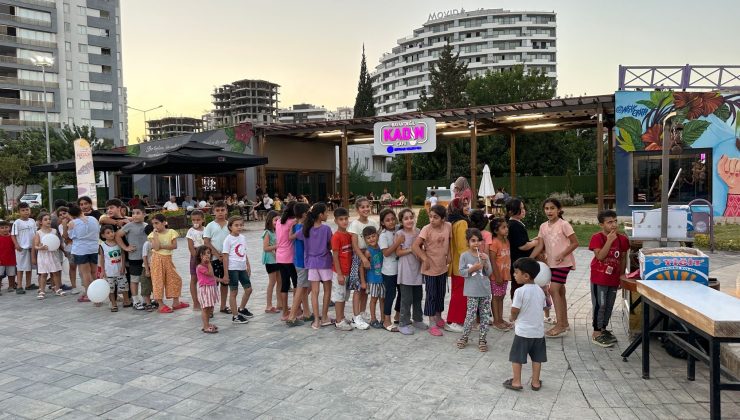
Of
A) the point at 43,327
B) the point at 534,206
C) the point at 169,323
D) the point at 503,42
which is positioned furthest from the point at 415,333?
the point at 503,42

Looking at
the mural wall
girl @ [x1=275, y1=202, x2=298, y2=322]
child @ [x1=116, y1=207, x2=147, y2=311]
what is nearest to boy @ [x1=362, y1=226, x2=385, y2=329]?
girl @ [x1=275, y1=202, x2=298, y2=322]

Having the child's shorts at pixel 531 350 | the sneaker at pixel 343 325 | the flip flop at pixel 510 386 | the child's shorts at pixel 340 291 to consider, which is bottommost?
the flip flop at pixel 510 386

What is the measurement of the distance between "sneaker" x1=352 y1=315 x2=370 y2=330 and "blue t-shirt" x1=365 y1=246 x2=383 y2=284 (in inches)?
19.6

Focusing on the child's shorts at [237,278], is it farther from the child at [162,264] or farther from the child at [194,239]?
the child at [162,264]

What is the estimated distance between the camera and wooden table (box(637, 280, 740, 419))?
9.73 ft

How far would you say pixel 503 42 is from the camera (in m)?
89.4

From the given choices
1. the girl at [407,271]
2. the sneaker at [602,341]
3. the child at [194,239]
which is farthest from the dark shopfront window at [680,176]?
the child at [194,239]

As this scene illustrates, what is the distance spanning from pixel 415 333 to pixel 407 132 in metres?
5.61

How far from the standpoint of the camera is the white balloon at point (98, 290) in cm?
666

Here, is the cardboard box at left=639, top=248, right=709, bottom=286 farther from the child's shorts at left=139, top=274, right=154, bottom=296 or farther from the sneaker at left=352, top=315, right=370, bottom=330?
the child's shorts at left=139, top=274, right=154, bottom=296

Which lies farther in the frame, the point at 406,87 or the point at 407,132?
the point at 406,87

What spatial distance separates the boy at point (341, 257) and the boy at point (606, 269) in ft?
8.25

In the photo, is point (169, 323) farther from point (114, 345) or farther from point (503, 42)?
point (503, 42)

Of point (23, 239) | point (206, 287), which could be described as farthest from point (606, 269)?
point (23, 239)
